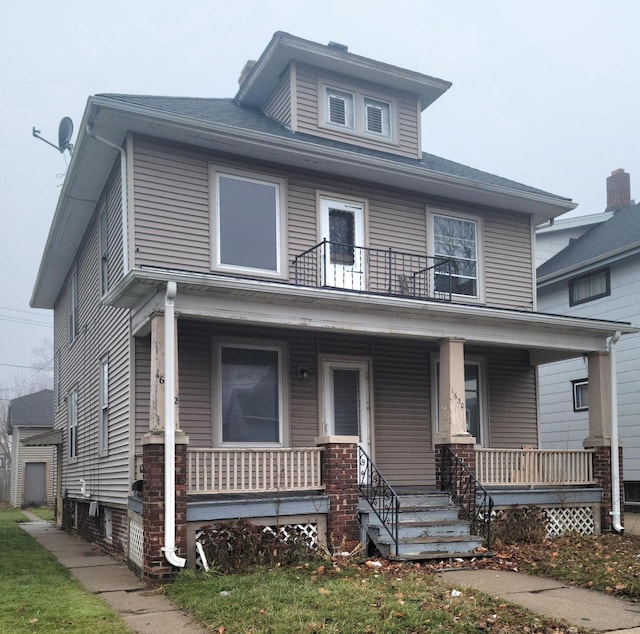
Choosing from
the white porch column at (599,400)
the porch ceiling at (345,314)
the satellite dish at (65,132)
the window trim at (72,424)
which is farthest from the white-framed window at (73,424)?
the white porch column at (599,400)

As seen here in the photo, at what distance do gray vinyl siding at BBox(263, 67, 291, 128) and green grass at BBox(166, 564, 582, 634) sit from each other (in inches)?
326

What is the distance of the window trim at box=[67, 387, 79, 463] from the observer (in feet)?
56.1

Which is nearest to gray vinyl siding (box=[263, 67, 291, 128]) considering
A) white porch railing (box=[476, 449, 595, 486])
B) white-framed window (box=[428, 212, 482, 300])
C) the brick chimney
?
white-framed window (box=[428, 212, 482, 300])

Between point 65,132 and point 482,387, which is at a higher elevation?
point 65,132

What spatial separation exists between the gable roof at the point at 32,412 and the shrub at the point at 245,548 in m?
25.6

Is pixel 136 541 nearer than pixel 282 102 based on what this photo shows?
Yes

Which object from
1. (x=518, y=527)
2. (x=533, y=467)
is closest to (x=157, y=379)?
(x=518, y=527)

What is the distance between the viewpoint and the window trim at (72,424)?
1710cm

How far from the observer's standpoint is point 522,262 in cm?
1537

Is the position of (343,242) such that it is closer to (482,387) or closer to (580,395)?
(482,387)

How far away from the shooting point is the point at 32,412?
115ft

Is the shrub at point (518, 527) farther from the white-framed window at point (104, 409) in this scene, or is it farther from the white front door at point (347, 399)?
the white-framed window at point (104, 409)

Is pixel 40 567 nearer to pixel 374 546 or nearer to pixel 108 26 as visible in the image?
pixel 374 546

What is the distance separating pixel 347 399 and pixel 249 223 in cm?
337
